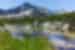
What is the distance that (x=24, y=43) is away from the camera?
3.25 feet

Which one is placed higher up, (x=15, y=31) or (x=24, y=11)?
(x=24, y=11)

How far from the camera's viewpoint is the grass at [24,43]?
3.21 feet

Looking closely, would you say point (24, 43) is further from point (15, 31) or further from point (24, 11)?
point (24, 11)

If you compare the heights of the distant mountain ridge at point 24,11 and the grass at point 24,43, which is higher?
the distant mountain ridge at point 24,11

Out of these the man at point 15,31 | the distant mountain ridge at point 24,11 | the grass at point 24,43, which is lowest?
the grass at point 24,43

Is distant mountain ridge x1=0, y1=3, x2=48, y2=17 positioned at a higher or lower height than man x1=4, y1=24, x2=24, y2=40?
higher

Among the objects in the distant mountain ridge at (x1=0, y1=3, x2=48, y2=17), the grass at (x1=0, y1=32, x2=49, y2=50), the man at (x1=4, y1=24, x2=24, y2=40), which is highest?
the distant mountain ridge at (x1=0, y1=3, x2=48, y2=17)

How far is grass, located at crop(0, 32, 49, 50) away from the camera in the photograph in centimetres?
98

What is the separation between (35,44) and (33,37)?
43 millimetres

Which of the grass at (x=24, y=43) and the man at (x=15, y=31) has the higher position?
the man at (x=15, y=31)

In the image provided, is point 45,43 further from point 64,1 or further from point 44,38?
point 64,1

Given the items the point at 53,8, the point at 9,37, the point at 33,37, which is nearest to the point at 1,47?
the point at 9,37

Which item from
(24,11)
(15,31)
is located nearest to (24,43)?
(15,31)

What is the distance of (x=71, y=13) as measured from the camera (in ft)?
3.18
